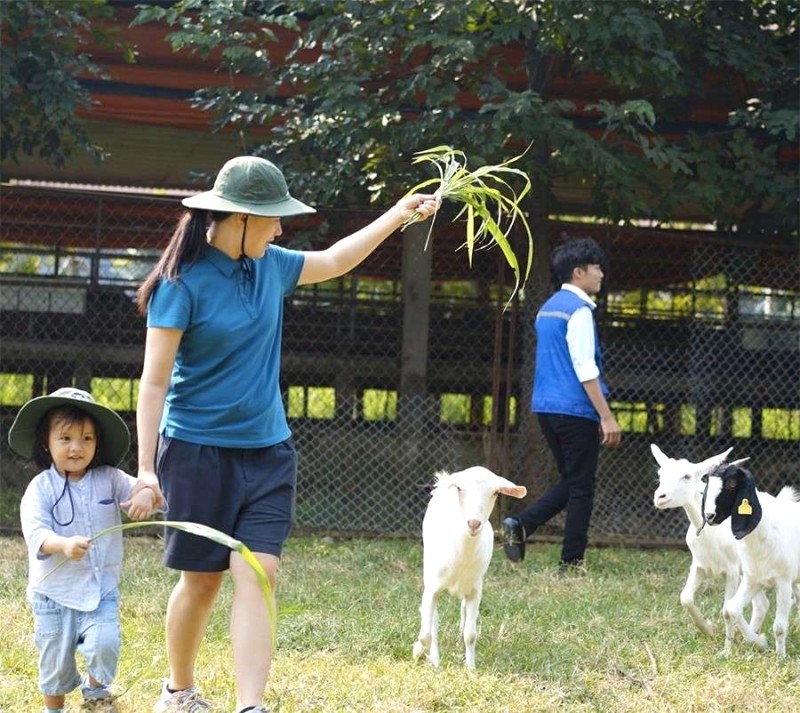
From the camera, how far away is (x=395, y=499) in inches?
393

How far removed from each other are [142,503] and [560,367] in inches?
163

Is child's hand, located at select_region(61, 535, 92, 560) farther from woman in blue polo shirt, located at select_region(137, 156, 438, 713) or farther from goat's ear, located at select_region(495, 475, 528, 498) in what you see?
goat's ear, located at select_region(495, 475, 528, 498)

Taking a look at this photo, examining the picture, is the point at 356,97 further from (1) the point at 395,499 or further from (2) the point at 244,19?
(1) the point at 395,499

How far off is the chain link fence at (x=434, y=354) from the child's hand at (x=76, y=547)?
17.1 ft

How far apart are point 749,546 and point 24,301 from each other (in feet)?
24.8

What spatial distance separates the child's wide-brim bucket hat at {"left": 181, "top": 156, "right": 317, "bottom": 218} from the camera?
12.6 ft

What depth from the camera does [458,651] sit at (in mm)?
5305

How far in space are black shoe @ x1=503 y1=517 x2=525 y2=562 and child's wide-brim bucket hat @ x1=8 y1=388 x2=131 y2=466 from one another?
3763 mm

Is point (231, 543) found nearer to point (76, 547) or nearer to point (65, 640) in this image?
point (76, 547)

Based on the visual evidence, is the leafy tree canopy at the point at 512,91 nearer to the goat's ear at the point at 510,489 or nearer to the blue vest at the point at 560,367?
the blue vest at the point at 560,367

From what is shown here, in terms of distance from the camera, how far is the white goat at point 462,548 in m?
4.94

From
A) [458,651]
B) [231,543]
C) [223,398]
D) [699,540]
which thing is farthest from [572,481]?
[231,543]

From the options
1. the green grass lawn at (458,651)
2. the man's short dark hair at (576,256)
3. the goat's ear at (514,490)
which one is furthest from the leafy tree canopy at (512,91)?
the goat's ear at (514,490)

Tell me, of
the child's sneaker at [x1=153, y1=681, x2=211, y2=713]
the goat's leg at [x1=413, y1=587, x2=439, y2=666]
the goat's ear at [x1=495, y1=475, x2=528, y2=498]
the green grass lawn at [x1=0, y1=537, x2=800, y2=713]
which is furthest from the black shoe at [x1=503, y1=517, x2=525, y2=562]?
the child's sneaker at [x1=153, y1=681, x2=211, y2=713]
